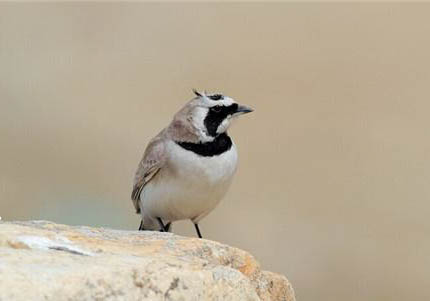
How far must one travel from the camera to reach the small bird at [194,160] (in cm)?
752

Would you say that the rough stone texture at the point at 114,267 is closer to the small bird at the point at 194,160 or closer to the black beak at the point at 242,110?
the small bird at the point at 194,160

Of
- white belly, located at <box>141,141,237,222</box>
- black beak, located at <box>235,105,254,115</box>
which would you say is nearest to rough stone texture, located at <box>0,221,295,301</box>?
white belly, located at <box>141,141,237,222</box>

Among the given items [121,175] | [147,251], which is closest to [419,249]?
[121,175]

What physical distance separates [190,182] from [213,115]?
0.43 m

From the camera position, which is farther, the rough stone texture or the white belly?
the white belly

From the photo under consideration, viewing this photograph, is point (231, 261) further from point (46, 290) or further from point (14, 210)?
point (14, 210)

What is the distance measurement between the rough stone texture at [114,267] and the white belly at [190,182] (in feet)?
7.51

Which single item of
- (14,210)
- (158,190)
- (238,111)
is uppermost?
(238,111)

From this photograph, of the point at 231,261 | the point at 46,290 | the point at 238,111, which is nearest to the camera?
the point at 46,290

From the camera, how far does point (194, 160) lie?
24.7 feet

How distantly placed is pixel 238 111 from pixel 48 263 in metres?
3.48

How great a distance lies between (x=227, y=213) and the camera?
1160 centimetres

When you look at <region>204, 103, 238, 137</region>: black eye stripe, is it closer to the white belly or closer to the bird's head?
the bird's head

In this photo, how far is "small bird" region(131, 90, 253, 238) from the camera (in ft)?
24.7
